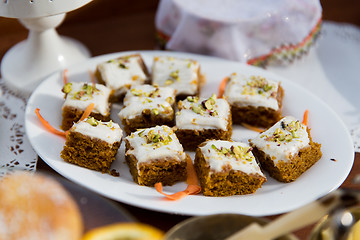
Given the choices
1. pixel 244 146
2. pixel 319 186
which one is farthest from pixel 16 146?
pixel 319 186

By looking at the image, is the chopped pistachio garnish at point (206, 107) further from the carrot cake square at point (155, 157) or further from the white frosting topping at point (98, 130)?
the white frosting topping at point (98, 130)

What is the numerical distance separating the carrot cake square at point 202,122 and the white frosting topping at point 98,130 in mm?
256

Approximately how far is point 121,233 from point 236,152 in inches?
28.1

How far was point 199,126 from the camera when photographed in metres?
1.75

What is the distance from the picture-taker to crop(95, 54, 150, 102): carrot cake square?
1961 millimetres

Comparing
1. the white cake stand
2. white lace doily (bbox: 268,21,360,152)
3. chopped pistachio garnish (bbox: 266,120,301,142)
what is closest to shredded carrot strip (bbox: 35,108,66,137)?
the white cake stand

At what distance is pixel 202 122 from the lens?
175cm

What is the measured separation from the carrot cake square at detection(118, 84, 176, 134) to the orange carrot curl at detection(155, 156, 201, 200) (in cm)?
22

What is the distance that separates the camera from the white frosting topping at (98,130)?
163 centimetres

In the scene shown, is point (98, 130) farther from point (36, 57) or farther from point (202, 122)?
point (36, 57)

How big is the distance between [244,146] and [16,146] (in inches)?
37.2

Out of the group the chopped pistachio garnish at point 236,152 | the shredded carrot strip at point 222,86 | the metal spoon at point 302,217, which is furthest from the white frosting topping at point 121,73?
the metal spoon at point 302,217

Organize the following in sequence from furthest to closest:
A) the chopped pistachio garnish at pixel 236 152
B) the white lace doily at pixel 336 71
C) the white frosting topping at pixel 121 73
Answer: the white lace doily at pixel 336 71
the white frosting topping at pixel 121 73
the chopped pistachio garnish at pixel 236 152

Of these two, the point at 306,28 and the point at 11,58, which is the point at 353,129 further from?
the point at 11,58
